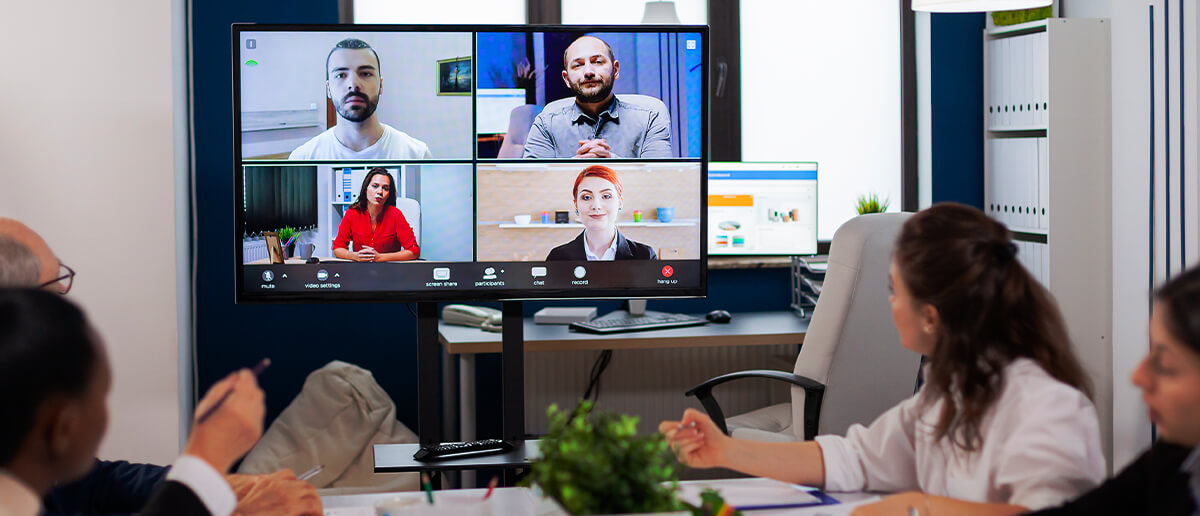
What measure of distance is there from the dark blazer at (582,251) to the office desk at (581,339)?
2.67ft

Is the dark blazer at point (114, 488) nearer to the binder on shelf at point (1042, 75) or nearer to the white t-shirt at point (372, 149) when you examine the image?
the white t-shirt at point (372, 149)

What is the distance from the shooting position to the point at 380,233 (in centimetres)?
221

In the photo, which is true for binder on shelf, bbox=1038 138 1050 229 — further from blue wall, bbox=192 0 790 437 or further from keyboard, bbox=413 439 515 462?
keyboard, bbox=413 439 515 462

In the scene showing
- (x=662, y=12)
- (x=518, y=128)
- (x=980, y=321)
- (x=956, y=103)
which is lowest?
(x=980, y=321)

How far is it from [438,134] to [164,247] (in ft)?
3.18

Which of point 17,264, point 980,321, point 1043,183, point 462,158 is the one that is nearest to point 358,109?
point 462,158

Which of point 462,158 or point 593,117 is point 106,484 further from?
point 593,117

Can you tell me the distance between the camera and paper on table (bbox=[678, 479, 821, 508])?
1.48 meters

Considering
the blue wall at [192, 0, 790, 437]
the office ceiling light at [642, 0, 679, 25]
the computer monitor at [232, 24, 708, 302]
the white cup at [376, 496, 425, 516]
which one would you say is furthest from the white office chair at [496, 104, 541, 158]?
the blue wall at [192, 0, 790, 437]

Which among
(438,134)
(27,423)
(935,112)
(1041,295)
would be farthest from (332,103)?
(935,112)

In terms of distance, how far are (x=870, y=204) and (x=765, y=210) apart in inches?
15.0

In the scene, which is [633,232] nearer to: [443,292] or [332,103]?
[443,292]

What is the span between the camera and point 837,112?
161 inches

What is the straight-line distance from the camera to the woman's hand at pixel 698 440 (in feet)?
5.18
